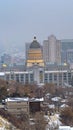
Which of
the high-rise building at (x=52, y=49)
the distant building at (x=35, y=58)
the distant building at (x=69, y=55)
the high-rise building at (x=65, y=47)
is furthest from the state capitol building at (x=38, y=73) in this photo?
the high-rise building at (x=65, y=47)

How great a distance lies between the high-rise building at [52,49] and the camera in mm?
52594

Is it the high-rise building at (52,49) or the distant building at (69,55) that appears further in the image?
the distant building at (69,55)

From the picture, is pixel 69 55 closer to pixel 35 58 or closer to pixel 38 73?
pixel 35 58

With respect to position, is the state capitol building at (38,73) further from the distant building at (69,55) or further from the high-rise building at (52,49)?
the distant building at (69,55)

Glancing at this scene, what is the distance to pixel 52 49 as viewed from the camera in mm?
53750

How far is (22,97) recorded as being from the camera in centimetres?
2367

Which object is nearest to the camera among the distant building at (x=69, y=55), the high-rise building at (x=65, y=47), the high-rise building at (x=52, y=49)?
the high-rise building at (x=52, y=49)

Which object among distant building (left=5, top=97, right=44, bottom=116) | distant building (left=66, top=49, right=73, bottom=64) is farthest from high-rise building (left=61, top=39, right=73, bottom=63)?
distant building (left=5, top=97, right=44, bottom=116)

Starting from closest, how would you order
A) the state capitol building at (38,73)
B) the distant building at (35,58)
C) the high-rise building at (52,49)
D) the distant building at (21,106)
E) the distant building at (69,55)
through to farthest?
1. the distant building at (21,106)
2. the state capitol building at (38,73)
3. the distant building at (35,58)
4. the high-rise building at (52,49)
5. the distant building at (69,55)

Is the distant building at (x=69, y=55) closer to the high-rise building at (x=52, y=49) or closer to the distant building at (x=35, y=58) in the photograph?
the high-rise building at (x=52, y=49)

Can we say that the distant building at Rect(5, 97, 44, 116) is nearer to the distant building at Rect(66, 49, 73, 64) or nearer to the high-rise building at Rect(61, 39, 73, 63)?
the high-rise building at Rect(61, 39, 73, 63)

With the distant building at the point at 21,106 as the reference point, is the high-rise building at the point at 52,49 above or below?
above

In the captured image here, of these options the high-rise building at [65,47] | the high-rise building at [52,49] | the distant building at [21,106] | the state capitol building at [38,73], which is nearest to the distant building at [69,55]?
the high-rise building at [65,47]

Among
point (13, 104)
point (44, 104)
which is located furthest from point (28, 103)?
point (44, 104)
